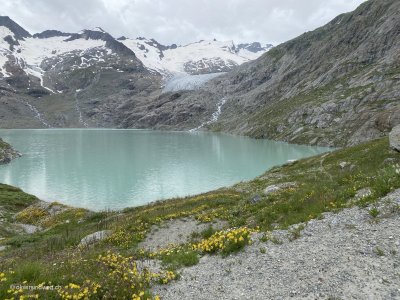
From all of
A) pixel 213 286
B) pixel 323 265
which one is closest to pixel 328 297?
pixel 323 265

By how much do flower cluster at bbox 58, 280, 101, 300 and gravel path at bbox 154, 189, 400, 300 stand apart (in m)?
2.25

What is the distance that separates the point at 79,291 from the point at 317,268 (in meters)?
7.88

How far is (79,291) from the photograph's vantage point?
10781 millimetres

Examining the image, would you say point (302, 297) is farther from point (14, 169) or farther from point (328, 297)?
point (14, 169)

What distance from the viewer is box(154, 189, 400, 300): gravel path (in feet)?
35.0

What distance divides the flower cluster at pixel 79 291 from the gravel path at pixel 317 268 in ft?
7.39

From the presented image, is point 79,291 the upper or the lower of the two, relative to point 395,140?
lower

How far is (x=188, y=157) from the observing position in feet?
361

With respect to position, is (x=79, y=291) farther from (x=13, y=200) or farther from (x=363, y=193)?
(x=13, y=200)

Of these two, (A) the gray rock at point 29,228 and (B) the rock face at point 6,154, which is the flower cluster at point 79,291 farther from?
(B) the rock face at point 6,154

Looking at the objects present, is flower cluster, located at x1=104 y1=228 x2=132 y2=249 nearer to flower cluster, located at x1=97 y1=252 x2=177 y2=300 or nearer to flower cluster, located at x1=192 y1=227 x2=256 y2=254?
flower cluster, located at x1=192 y1=227 x2=256 y2=254

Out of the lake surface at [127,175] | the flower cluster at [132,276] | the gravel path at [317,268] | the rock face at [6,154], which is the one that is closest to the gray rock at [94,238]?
the flower cluster at [132,276]

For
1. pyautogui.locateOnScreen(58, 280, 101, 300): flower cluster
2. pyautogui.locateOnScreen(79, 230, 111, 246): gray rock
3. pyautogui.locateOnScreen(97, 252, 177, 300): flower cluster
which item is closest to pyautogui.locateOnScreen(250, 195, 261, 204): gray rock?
pyautogui.locateOnScreen(79, 230, 111, 246): gray rock

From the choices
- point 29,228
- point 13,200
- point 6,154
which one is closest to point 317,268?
point 29,228
